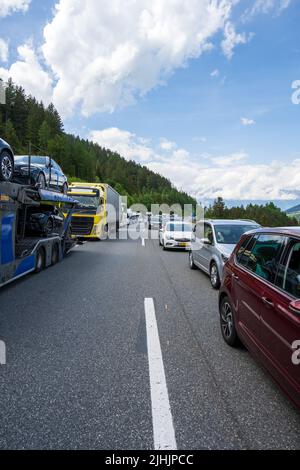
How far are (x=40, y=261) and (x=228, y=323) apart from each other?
625 cm

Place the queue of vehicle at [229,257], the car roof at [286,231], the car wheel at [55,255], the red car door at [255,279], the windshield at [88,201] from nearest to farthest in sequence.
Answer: the queue of vehicle at [229,257] → the car roof at [286,231] → the red car door at [255,279] → the car wheel at [55,255] → the windshield at [88,201]

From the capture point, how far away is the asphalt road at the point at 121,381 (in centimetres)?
231

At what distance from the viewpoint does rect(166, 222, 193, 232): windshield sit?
15.7m

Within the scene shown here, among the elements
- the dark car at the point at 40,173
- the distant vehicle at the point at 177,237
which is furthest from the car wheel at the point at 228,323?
the distant vehicle at the point at 177,237

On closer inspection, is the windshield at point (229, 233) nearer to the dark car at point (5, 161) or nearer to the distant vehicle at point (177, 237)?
the dark car at point (5, 161)

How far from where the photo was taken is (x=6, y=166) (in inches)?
252

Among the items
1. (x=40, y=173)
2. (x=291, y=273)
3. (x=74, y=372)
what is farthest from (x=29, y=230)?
(x=291, y=273)

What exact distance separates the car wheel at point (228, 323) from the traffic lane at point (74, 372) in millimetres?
1151

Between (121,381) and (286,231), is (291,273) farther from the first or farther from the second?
(121,381)

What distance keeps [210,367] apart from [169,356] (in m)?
0.52

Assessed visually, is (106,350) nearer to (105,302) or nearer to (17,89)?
(105,302)

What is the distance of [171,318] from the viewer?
4980mm

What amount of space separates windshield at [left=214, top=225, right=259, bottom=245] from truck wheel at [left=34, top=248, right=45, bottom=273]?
16.5 feet
